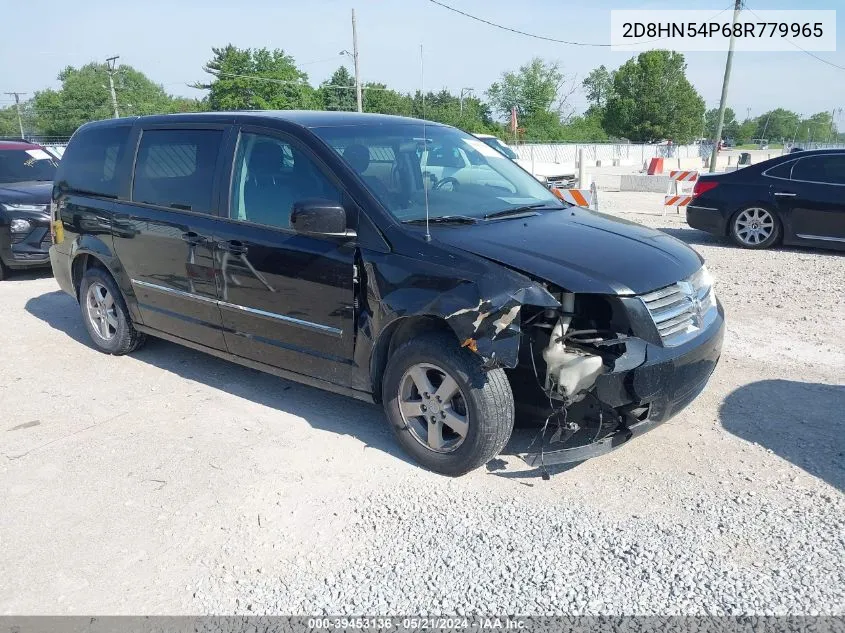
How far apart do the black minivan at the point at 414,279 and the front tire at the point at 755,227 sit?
6559 mm

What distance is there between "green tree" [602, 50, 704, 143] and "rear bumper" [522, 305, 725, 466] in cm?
6397

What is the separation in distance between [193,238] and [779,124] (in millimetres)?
115628

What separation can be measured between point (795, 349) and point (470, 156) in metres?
3.19

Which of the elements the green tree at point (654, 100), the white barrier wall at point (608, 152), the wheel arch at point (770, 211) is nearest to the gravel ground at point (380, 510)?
the wheel arch at point (770, 211)

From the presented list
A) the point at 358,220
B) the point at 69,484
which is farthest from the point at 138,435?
the point at 358,220

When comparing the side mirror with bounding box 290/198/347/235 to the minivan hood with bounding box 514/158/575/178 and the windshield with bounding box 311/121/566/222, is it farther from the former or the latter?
the minivan hood with bounding box 514/158/575/178

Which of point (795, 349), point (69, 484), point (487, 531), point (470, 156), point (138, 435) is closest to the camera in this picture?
point (487, 531)

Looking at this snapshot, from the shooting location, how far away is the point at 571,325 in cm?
343

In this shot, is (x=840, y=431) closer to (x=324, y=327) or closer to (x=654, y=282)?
(x=654, y=282)

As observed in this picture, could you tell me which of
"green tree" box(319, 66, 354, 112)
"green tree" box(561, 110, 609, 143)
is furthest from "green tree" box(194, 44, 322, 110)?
"green tree" box(561, 110, 609, 143)

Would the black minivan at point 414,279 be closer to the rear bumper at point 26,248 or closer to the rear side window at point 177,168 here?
the rear side window at point 177,168

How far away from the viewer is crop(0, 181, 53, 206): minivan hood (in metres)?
8.92

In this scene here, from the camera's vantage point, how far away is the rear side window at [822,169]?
30.8 feet

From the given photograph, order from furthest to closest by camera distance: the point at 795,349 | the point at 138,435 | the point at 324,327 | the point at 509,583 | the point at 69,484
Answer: the point at 795,349
the point at 138,435
the point at 324,327
the point at 69,484
the point at 509,583
